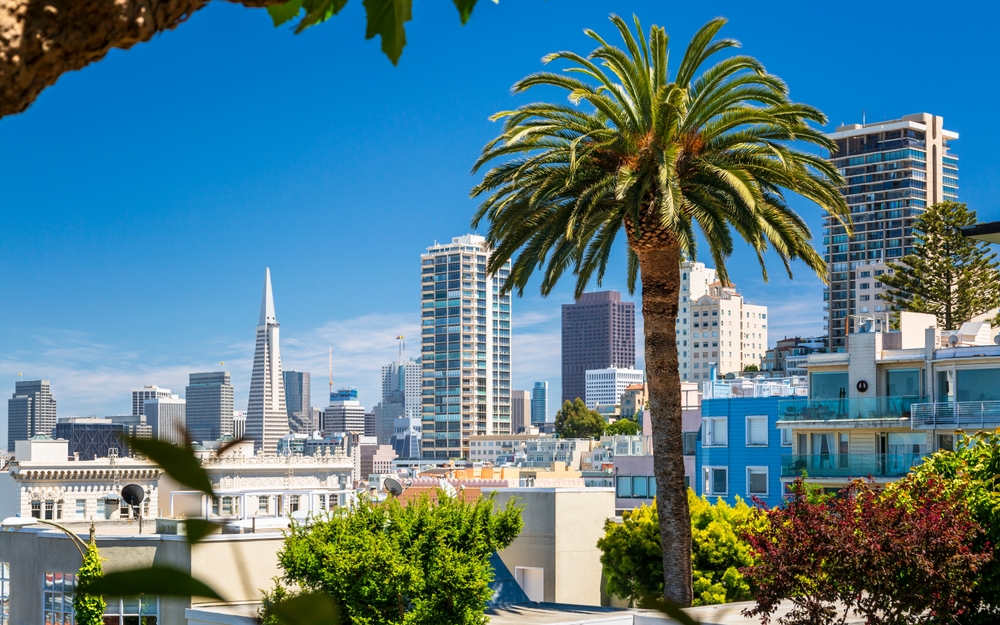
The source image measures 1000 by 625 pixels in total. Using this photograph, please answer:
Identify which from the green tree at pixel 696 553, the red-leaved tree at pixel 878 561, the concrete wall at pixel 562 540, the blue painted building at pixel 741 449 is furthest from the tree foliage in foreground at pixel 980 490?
the blue painted building at pixel 741 449

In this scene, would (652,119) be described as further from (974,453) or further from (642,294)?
(974,453)

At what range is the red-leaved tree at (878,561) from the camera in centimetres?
1650

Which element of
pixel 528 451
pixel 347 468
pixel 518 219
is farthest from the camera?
pixel 528 451

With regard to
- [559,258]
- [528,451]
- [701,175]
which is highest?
[701,175]

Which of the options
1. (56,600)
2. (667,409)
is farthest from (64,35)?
(56,600)

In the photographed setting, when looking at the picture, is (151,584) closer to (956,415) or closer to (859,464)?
(859,464)

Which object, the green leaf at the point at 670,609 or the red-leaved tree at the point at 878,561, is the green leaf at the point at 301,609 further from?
the red-leaved tree at the point at 878,561

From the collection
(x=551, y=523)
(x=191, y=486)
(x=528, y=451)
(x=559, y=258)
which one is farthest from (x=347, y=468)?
(x=191, y=486)

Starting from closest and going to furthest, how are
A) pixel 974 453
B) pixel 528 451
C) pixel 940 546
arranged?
pixel 940 546 → pixel 974 453 → pixel 528 451

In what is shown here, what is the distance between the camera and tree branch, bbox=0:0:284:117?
2.71 feet

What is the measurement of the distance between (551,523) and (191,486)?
30648 mm

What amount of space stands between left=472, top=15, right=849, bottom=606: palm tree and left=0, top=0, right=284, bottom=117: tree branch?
62.5 ft

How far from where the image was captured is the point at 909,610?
17.1 metres

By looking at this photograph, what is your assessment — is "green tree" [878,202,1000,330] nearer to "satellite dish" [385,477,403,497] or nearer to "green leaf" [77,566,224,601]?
"satellite dish" [385,477,403,497]
